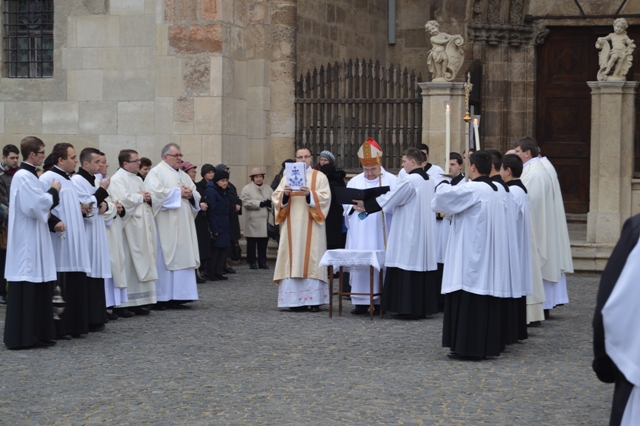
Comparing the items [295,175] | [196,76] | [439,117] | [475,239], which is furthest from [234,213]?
[475,239]

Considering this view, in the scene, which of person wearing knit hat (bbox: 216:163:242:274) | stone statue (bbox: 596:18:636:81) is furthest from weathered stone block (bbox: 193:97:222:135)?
stone statue (bbox: 596:18:636:81)

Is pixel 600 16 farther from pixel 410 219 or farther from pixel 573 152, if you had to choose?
pixel 410 219

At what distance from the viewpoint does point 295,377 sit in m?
7.79

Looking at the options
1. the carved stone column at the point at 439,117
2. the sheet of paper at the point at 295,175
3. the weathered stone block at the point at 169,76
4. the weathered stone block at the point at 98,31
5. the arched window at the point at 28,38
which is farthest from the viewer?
the arched window at the point at 28,38

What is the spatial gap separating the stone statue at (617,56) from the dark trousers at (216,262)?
5.87 metres

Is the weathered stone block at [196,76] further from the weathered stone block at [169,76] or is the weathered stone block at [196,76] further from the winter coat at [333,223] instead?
the winter coat at [333,223]

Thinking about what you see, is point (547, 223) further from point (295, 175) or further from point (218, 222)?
point (218, 222)

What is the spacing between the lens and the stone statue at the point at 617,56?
49.4ft

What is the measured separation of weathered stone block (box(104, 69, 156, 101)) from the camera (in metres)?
16.6

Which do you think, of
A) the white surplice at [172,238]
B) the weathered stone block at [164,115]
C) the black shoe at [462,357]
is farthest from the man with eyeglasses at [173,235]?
the weathered stone block at [164,115]

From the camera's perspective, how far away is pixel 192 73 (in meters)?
16.2

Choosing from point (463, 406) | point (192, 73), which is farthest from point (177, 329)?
point (192, 73)

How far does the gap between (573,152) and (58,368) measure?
1280 cm

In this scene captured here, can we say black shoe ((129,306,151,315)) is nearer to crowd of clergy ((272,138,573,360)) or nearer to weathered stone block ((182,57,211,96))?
crowd of clergy ((272,138,573,360))
